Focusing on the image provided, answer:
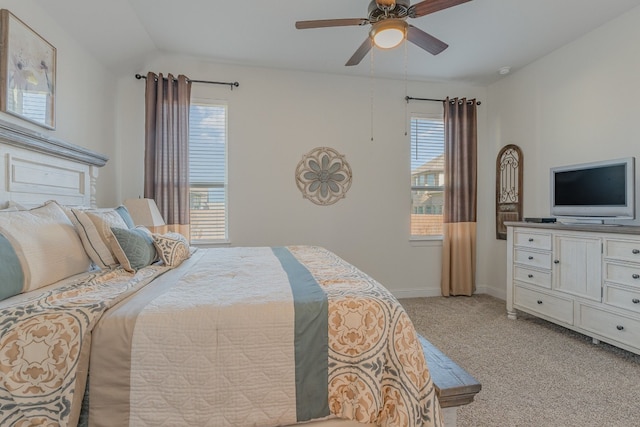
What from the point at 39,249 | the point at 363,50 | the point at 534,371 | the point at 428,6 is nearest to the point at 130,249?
the point at 39,249

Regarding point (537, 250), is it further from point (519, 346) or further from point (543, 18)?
point (543, 18)

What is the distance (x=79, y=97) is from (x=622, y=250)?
450 centimetres

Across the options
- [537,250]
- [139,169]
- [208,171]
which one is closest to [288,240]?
[208,171]

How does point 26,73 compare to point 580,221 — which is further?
point 580,221

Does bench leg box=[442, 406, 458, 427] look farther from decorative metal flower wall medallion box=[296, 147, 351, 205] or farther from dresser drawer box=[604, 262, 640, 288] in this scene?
decorative metal flower wall medallion box=[296, 147, 351, 205]

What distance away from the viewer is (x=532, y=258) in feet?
10.2

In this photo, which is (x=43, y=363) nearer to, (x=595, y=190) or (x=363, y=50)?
(x=363, y=50)

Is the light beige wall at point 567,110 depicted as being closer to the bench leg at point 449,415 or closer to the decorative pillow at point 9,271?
the bench leg at point 449,415

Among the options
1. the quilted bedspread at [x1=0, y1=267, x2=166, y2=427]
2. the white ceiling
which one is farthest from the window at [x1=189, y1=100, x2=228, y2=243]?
the quilted bedspread at [x1=0, y1=267, x2=166, y2=427]

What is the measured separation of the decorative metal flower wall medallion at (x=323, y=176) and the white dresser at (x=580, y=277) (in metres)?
1.94

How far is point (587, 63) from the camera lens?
10.1 ft

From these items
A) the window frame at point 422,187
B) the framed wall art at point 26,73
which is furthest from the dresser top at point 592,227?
the framed wall art at point 26,73

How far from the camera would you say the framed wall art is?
185 centimetres

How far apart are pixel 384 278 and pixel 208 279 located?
9.68ft
